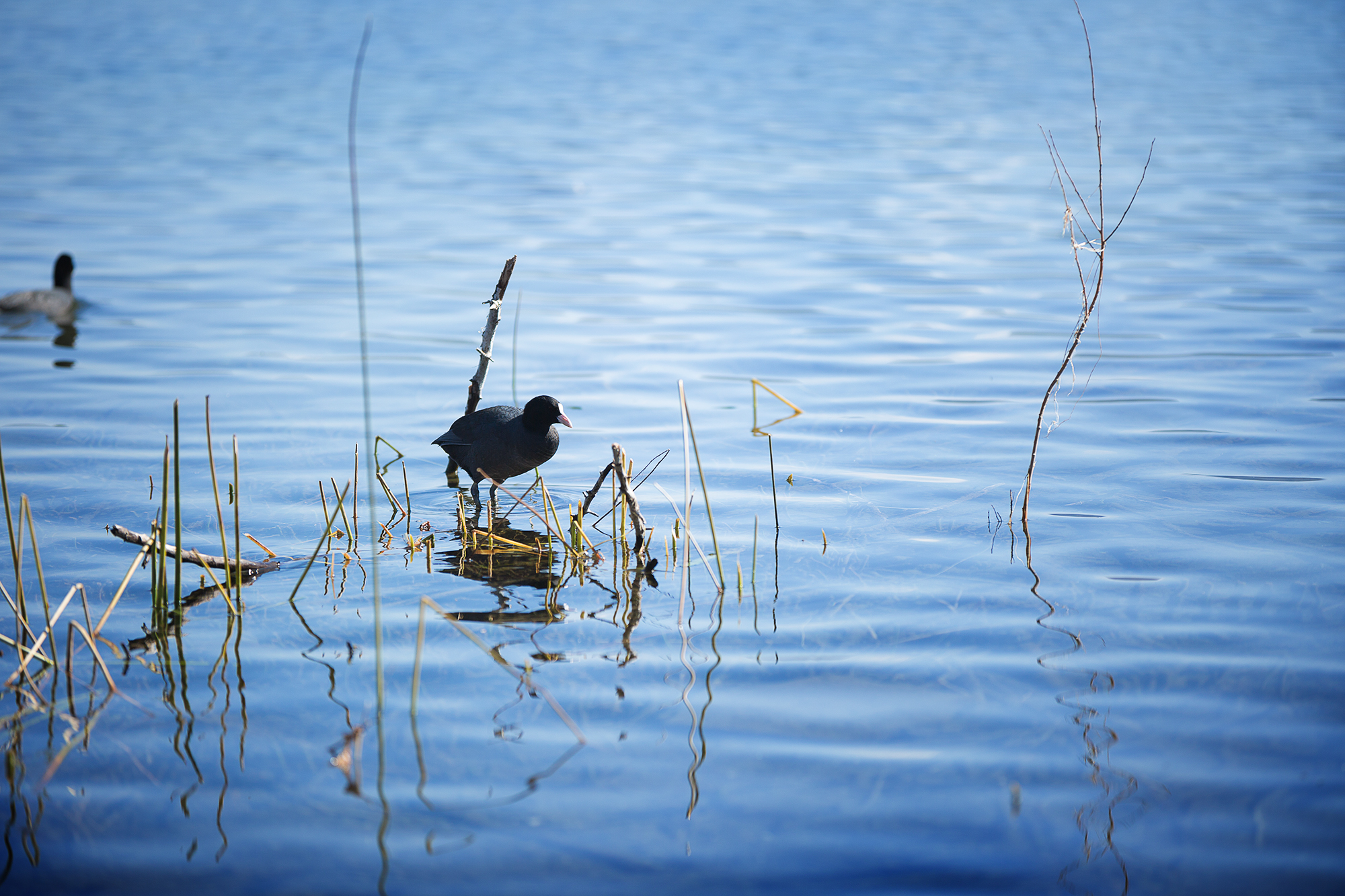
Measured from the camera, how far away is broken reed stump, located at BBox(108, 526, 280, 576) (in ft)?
16.6

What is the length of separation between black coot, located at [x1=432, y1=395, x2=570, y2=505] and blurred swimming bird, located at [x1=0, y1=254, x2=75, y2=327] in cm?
771

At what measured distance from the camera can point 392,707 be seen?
465cm

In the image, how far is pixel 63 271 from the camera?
1326 centimetres

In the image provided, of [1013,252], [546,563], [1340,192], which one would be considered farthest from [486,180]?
[546,563]

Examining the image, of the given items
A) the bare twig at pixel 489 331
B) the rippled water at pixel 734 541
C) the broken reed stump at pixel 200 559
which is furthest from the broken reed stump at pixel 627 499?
the broken reed stump at pixel 200 559

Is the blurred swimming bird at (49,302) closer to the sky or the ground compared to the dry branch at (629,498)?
closer to the sky

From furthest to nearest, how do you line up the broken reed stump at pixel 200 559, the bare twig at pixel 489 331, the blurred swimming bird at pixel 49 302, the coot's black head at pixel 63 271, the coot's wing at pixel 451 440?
the coot's black head at pixel 63 271 < the blurred swimming bird at pixel 49 302 < the coot's wing at pixel 451 440 < the bare twig at pixel 489 331 < the broken reed stump at pixel 200 559

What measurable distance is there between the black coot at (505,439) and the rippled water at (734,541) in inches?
16.1

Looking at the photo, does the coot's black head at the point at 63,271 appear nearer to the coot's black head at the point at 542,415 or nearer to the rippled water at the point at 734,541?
the rippled water at the point at 734,541

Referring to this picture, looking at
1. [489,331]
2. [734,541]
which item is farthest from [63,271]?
[734,541]

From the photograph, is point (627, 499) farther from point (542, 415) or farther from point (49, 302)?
point (49, 302)

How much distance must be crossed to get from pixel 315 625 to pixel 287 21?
5813cm

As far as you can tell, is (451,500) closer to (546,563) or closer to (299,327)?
(546,563)

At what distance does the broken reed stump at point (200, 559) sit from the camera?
5.07m
